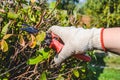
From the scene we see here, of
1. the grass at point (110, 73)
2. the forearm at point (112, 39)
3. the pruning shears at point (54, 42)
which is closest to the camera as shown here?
the forearm at point (112, 39)

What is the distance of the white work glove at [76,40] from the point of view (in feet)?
7.47

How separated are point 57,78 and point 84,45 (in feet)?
2.13

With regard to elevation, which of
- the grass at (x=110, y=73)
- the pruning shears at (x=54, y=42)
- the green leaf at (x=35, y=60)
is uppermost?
the pruning shears at (x=54, y=42)

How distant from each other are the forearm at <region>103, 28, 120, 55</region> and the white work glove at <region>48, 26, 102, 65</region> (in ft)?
0.20

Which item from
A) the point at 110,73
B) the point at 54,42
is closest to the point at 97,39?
the point at 54,42

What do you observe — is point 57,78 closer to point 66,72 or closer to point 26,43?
point 66,72

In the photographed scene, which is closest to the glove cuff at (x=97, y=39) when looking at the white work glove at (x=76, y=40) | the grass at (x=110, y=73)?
the white work glove at (x=76, y=40)

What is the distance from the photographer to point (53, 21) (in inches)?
124

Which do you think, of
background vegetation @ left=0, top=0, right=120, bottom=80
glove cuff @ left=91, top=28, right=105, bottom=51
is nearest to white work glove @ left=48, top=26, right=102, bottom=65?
glove cuff @ left=91, top=28, right=105, bottom=51

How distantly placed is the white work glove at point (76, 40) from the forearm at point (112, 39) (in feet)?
0.20

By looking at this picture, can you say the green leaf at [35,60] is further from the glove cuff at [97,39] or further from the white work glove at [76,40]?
the glove cuff at [97,39]

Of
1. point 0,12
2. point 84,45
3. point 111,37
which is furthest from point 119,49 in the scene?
point 0,12

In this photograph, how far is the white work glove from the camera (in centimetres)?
228

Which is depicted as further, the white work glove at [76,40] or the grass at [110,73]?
the grass at [110,73]
